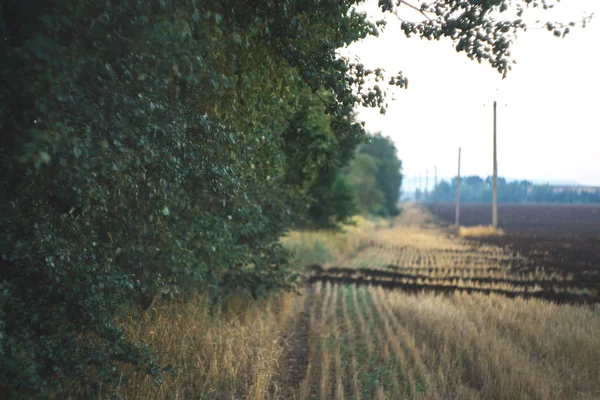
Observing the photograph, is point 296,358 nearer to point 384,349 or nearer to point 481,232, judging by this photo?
point 384,349

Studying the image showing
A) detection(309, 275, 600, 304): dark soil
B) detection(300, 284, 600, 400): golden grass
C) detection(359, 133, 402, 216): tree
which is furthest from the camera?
detection(359, 133, 402, 216): tree

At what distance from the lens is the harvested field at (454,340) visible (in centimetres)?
636

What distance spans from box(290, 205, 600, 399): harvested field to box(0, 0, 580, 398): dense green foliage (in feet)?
10.3

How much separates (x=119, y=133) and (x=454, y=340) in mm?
6740

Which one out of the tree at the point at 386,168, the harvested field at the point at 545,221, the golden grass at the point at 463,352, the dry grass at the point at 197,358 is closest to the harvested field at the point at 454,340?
the golden grass at the point at 463,352

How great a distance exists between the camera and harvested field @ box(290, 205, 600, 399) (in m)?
6.36

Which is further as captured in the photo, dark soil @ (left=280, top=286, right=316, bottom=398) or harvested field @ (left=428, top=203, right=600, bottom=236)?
harvested field @ (left=428, top=203, right=600, bottom=236)

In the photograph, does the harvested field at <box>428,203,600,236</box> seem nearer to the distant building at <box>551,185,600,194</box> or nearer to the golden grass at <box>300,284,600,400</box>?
the distant building at <box>551,185,600,194</box>

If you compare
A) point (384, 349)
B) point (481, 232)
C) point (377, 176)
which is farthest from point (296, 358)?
point (377, 176)

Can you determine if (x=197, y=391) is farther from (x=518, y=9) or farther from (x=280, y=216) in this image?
(x=518, y=9)

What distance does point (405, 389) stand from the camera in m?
6.37

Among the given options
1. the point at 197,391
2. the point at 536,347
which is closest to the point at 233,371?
the point at 197,391

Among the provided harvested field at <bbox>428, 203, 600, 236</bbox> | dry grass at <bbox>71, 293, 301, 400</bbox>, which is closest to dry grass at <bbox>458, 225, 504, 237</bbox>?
harvested field at <bbox>428, 203, 600, 236</bbox>

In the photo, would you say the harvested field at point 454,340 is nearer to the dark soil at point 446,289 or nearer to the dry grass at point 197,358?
the dark soil at point 446,289
